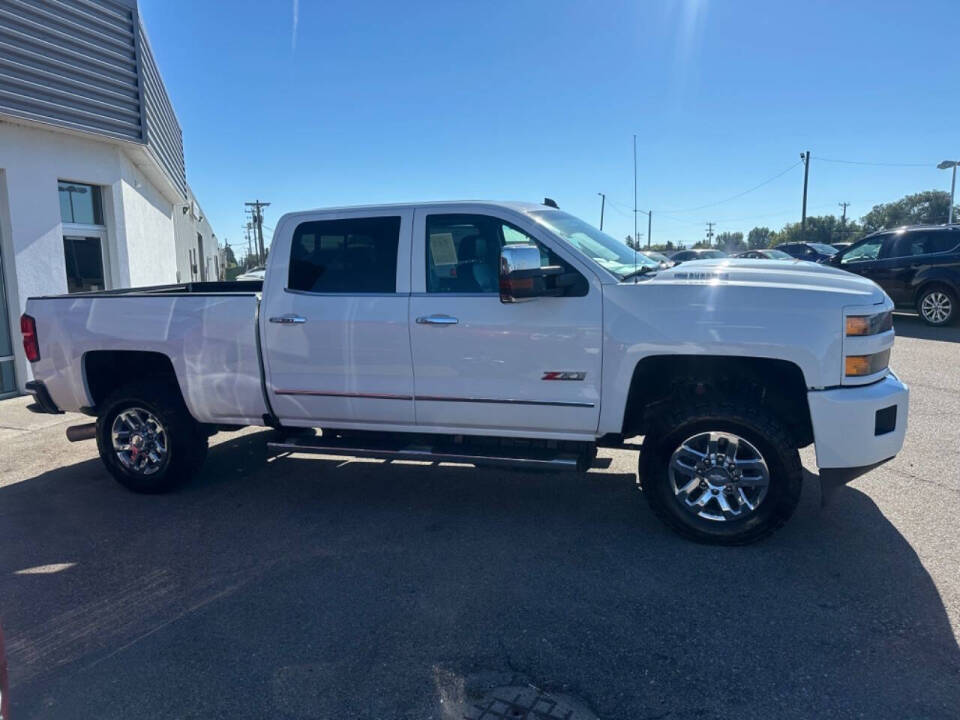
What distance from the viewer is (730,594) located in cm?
360

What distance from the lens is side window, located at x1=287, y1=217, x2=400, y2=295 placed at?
15.8ft

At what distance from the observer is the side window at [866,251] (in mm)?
14000

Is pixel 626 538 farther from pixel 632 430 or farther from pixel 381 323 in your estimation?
pixel 381 323

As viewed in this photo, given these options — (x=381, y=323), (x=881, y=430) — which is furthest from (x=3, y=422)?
(x=881, y=430)

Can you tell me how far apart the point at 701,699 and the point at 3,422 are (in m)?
8.15

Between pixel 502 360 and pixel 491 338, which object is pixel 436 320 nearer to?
pixel 491 338

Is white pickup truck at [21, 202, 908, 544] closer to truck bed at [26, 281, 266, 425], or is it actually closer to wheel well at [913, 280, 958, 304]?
truck bed at [26, 281, 266, 425]

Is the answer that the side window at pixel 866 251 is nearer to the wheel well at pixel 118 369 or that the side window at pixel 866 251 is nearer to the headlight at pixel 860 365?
the headlight at pixel 860 365

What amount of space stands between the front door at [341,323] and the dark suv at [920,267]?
39.6 ft

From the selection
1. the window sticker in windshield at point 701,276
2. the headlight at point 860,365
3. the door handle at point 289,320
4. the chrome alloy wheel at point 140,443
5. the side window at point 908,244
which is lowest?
the chrome alloy wheel at point 140,443

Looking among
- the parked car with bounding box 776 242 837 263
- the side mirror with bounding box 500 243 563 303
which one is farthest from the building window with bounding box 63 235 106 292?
the parked car with bounding box 776 242 837 263

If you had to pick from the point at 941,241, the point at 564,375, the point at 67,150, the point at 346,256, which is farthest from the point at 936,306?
the point at 67,150

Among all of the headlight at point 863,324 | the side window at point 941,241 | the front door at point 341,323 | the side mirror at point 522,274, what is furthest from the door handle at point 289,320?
the side window at point 941,241

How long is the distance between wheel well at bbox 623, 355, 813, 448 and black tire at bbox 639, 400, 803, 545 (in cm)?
19
